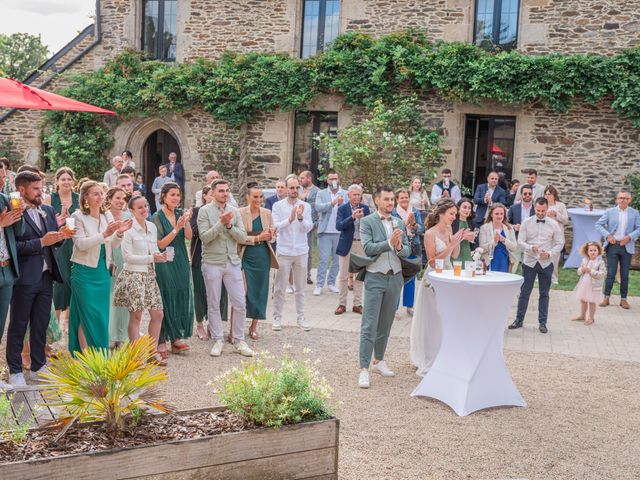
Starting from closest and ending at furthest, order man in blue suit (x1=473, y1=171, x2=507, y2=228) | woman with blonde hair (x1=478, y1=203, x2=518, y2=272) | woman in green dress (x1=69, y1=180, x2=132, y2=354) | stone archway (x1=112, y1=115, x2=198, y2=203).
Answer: woman in green dress (x1=69, y1=180, x2=132, y2=354), woman with blonde hair (x1=478, y1=203, x2=518, y2=272), man in blue suit (x1=473, y1=171, x2=507, y2=228), stone archway (x1=112, y1=115, x2=198, y2=203)

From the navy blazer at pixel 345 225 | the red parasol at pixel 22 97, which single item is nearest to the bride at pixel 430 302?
the navy blazer at pixel 345 225

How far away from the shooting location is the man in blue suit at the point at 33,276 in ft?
21.5

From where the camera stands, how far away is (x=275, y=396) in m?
4.55

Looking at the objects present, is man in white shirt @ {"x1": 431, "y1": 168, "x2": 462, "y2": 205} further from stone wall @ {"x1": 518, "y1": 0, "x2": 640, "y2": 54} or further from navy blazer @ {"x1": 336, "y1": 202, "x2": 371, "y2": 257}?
navy blazer @ {"x1": 336, "y1": 202, "x2": 371, "y2": 257}

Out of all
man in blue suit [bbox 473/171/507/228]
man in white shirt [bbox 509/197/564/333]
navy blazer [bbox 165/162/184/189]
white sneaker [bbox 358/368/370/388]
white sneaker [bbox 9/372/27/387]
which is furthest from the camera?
navy blazer [bbox 165/162/184/189]

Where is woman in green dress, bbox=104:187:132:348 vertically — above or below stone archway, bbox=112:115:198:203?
below

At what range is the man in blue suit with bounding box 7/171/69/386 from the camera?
6.55 meters

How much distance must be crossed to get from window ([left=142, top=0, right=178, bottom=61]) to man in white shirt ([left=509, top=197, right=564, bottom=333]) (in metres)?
12.2

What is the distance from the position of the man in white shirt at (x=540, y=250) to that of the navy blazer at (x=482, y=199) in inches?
202

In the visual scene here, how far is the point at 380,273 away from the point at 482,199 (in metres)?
8.61

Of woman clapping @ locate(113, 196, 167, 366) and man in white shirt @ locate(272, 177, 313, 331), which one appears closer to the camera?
woman clapping @ locate(113, 196, 167, 366)

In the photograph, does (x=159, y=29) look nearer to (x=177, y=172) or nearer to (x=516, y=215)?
(x=177, y=172)

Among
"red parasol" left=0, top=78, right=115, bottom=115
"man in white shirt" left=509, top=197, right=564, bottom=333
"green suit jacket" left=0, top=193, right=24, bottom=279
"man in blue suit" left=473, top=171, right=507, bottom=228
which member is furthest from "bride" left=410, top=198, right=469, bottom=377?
"man in blue suit" left=473, top=171, right=507, bottom=228

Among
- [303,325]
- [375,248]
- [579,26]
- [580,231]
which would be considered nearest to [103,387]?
[375,248]
